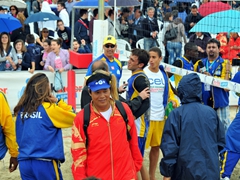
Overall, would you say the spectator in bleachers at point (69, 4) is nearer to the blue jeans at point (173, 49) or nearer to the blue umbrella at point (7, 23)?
the blue umbrella at point (7, 23)

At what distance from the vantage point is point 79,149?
509cm

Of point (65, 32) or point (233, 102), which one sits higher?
point (65, 32)

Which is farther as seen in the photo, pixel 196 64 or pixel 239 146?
pixel 196 64

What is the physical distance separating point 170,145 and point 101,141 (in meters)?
0.69

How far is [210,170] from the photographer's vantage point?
5.34 m

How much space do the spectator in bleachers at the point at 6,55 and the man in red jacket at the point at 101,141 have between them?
321 inches

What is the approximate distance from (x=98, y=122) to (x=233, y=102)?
937cm

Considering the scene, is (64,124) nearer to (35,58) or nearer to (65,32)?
(35,58)

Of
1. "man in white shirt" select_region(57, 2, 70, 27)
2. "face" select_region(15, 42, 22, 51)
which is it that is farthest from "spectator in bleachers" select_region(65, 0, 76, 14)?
"face" select_region(15, 42, 22, 51)

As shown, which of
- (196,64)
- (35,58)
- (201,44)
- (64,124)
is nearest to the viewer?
(64,124)

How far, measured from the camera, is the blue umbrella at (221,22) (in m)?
13.3

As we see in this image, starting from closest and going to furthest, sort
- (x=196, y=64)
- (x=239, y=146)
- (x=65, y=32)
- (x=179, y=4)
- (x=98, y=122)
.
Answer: (x=98, y=122) < (x=239, y=146) < (x=196, y=64) < (x=65, y=32) < (x=179, y=4)

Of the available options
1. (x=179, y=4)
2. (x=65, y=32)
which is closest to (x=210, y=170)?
(x=65, y=32)

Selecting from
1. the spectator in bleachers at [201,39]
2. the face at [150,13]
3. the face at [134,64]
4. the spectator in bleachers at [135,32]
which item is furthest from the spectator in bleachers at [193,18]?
the face at [134,64]
